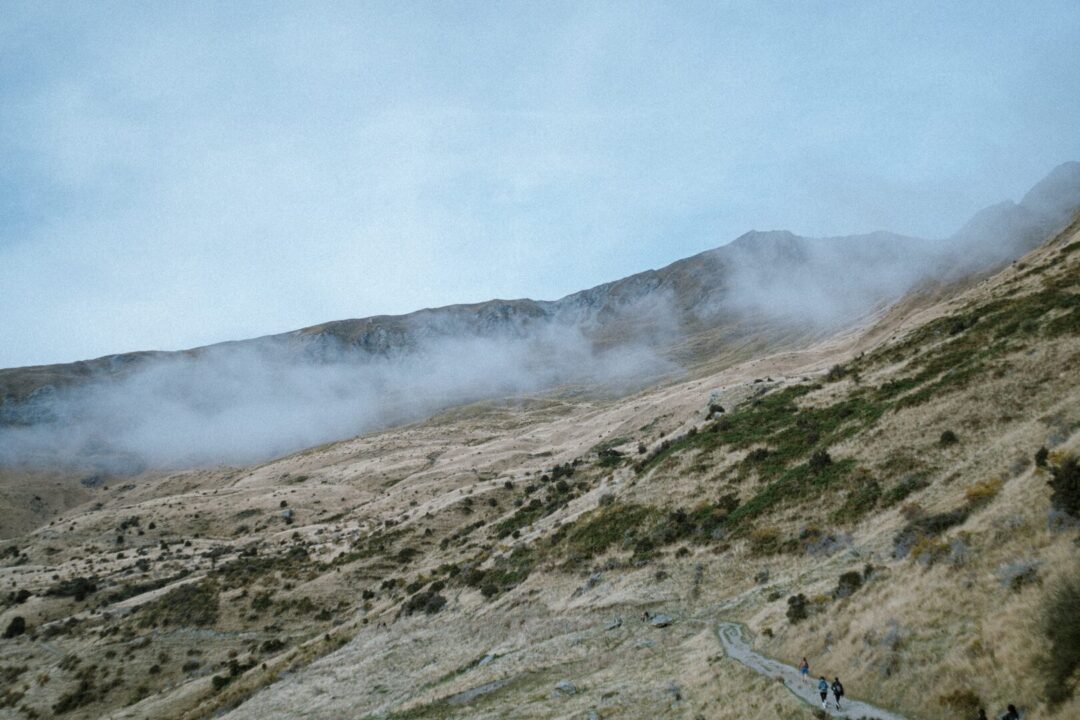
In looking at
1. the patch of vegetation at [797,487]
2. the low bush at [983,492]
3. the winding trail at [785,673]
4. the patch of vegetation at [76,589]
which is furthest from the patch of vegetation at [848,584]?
the patch of vegetation at [76,589]

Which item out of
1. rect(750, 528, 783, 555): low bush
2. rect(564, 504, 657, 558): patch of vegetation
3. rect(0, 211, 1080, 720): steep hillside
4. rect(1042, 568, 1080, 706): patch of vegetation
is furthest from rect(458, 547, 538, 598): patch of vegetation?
rect(1042, 568, 1080, 706): patch of vegetation

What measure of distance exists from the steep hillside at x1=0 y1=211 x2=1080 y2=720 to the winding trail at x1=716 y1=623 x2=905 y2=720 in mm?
414

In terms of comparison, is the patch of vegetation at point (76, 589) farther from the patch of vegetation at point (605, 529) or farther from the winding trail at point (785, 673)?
the winding trail at point (785, 673)

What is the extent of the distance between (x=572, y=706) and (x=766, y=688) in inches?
290

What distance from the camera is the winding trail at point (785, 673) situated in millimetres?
15781

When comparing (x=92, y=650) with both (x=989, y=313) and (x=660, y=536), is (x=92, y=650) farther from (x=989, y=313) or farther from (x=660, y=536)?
(x=989, y=313)

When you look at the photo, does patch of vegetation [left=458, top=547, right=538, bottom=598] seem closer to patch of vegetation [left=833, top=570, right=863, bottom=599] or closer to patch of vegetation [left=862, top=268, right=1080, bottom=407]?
patch of vegetation [left=833, top=570, right=863, bottom=599]

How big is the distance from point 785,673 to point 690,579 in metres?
13.3

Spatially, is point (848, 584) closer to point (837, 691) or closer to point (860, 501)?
point (837, 691)

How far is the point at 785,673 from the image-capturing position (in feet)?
64.0

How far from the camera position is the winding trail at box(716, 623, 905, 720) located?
15.8 metres

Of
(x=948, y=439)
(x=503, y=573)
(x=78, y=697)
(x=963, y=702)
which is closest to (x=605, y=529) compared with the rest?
(x=503, y=573)

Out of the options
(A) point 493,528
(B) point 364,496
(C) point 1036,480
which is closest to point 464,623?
(A) point 493,528

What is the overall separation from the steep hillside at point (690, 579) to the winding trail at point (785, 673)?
0.41 metres
